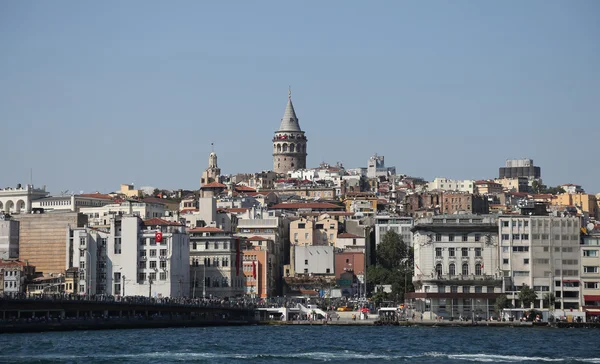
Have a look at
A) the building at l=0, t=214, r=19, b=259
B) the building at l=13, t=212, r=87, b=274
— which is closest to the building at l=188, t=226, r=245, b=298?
the building at l=13, t=212, r=87, b=274

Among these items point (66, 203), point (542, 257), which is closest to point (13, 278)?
point (66, 203)

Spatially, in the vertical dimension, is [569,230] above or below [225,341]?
above

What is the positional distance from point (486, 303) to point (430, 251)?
7288 millimetres

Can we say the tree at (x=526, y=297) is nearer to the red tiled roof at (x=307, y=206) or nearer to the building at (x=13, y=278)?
the building at (x=13, y=278)

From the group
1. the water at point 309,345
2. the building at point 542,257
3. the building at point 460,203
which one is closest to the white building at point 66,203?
the building at point 460,203

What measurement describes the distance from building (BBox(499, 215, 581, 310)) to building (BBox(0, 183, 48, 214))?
79.5 m

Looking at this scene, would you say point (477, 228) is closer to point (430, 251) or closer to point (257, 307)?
point (430, 251)

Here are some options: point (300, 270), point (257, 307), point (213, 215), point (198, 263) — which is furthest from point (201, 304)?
point (213, 215)

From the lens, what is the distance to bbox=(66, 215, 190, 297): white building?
5084 inches

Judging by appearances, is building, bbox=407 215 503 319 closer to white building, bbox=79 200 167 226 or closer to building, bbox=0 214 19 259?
white building, bbox=79 200 167 226

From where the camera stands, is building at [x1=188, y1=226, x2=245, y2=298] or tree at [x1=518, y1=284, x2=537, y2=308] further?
building at [x1=188, y1=226, x2=245, y2=298]

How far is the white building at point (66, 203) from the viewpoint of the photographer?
174125 mm

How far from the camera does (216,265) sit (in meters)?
137

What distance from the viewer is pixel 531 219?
11850cm
